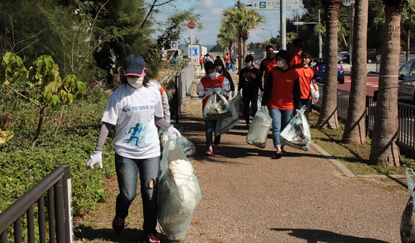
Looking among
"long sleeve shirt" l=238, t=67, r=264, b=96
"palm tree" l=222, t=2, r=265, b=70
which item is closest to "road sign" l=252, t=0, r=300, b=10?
"long sleeve shirt" l=238, t=67, r=264, b=96

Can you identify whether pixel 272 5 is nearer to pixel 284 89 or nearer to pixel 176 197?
pixel 284 89

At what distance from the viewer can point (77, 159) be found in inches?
231

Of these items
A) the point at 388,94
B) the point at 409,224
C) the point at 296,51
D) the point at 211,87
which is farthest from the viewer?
the point at 296,51

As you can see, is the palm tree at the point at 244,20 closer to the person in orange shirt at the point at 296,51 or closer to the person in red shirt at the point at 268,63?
the person in red shirt at the point at 268,63

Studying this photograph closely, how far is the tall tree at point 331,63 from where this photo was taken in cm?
1176

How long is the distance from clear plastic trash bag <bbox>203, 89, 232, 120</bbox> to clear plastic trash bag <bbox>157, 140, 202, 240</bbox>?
4219 millimetres

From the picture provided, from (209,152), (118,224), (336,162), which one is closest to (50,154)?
(118,224)

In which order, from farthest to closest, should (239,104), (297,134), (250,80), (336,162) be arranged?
(250,80) → (239,104) → (297,134) → (336,162)

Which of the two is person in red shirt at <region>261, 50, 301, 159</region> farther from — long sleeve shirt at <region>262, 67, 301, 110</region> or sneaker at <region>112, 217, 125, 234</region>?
sneaker at <region>112, 217, 125, 234</region>

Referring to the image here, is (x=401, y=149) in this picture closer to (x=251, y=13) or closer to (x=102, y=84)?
(x=102, y=84)

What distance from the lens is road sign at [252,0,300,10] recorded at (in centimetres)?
1461

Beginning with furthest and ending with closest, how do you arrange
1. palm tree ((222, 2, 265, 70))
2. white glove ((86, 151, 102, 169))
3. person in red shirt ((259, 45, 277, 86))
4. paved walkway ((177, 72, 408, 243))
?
palm tree ((222, 2, 265, 70)), person in red shirt ((259, 45, 277, 86)), paved walkway ((177, 72, 408, 243)), white glove ((86, 151, 102, 169))

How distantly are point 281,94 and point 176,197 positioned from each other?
4.36 m

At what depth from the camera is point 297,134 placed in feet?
28.0
